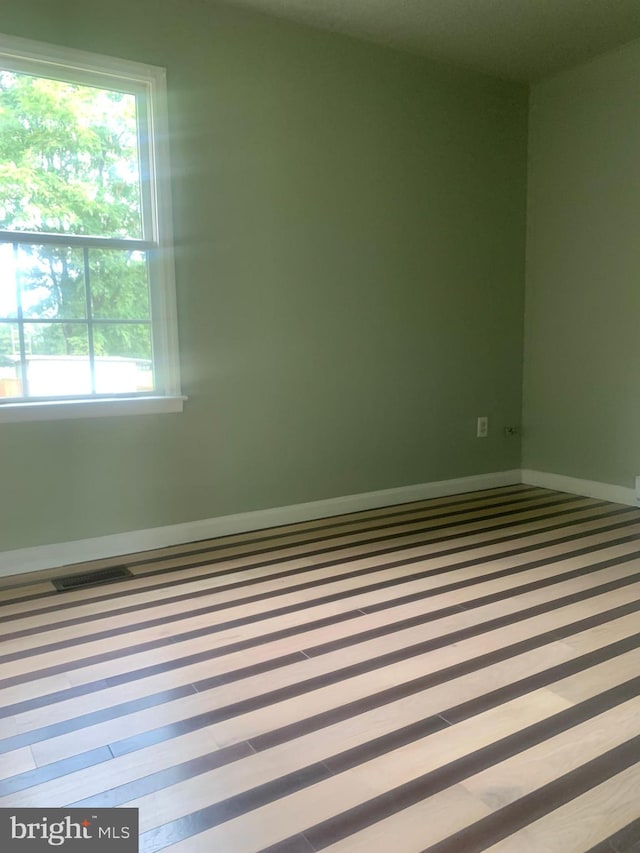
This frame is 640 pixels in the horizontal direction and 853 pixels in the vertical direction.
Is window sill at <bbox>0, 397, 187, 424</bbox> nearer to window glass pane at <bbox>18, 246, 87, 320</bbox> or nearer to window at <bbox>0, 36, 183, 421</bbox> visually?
window at <bbox>0, 36, 183, 421</bbox>

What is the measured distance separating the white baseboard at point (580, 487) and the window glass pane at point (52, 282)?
3099 millimetres

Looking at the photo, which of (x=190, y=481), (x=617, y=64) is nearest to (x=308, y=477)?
(x=190, y=481)

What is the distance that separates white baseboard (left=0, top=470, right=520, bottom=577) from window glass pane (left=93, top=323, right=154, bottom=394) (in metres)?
0.72

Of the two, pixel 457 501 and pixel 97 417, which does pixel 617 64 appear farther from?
pixel 97 417

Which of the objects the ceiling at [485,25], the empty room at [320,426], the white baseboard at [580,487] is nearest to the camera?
the empty room at [320,426]

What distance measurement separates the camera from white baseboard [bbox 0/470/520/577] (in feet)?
9.75

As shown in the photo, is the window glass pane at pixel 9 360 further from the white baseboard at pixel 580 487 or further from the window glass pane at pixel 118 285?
the white baseboard at pixel 580 487

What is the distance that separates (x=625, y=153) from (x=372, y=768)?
142 inches

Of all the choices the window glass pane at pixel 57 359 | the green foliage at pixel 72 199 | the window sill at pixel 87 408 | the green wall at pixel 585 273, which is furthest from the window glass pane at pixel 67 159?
the green wall at pixel 585 273

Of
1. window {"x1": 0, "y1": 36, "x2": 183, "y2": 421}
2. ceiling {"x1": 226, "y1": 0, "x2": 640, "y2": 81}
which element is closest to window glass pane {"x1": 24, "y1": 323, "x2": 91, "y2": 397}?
window {"x1": 0, "y1": 36, "x2": 183, "y2": 421}

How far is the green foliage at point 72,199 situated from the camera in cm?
282

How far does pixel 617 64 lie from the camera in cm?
372

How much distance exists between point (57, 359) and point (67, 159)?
0.89 m

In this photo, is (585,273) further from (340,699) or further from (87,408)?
(340,699)
